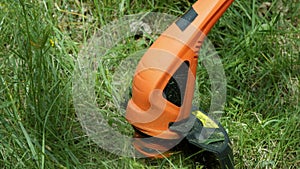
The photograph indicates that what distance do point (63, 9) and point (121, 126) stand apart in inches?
22.4

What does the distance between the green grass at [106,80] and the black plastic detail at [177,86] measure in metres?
0.16

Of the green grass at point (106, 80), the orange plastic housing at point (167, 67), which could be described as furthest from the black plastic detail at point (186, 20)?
the green grass at point (106, 80)

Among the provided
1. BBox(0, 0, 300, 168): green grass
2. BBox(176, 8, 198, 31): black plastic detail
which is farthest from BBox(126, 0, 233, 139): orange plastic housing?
BBox(0, 0, 300, 168): green grass

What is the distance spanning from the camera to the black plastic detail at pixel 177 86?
59.5 inches

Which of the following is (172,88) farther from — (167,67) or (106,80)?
(106,80)

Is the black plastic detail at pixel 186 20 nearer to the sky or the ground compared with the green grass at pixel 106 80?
nearer to the sky

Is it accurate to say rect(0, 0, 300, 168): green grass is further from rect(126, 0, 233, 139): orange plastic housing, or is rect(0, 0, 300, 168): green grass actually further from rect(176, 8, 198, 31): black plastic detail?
rect(176, 8, 198, 31): black plastic detail

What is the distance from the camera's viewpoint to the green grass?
1.53 meters

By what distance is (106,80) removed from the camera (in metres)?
1.77

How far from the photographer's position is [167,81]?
1487mm

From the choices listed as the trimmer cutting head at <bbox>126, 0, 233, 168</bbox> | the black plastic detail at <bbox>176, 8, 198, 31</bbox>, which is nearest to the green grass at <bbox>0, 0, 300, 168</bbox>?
the trimmer cutting head at <bbox>126, 0, 233, 168</bbox>

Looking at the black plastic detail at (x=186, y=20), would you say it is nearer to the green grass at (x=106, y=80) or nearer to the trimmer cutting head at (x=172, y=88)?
the trimmer cutting head at (x=172, y=88)

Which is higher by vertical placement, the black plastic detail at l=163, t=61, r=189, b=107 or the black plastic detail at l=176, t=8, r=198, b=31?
the black plastic detail at l=176, t=8, r=198, b=31

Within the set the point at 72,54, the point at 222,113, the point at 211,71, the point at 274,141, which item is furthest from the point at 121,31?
the point at 274,141
